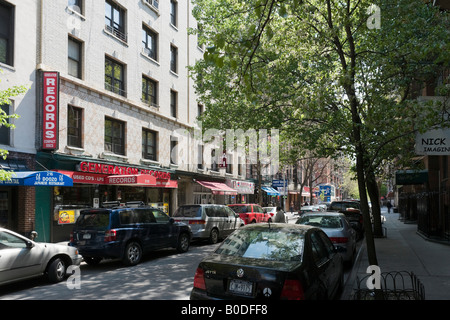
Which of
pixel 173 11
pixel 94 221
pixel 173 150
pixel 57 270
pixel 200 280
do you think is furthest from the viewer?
pixel 173 11

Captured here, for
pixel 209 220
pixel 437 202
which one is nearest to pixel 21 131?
pixel 209 220

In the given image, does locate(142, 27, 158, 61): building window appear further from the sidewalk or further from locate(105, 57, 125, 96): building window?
the sidewalk

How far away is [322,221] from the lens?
37.5ft

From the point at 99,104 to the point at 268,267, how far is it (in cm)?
1593

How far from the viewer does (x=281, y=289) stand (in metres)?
4.64

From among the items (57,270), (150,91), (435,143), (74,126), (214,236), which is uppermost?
(150,91)

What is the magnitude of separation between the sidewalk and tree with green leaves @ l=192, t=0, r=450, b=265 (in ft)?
6.04

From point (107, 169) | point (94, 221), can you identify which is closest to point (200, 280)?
point (94, 221)

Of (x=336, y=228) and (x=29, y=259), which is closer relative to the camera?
(x=29, y=259)

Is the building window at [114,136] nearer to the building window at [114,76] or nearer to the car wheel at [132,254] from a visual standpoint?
the building window at [114,76]

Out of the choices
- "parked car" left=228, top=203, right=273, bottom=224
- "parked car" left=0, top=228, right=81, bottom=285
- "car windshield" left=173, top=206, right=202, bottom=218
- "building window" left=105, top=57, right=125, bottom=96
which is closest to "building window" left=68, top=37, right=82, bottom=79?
"building window" left=105, top=57, right=125, bottom=96

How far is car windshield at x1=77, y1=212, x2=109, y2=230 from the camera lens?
35.1 ft

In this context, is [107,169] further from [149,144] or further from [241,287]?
[241,287]

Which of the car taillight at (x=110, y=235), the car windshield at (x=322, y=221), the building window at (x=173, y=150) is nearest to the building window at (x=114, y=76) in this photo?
the building window at (x=173, y=150)
